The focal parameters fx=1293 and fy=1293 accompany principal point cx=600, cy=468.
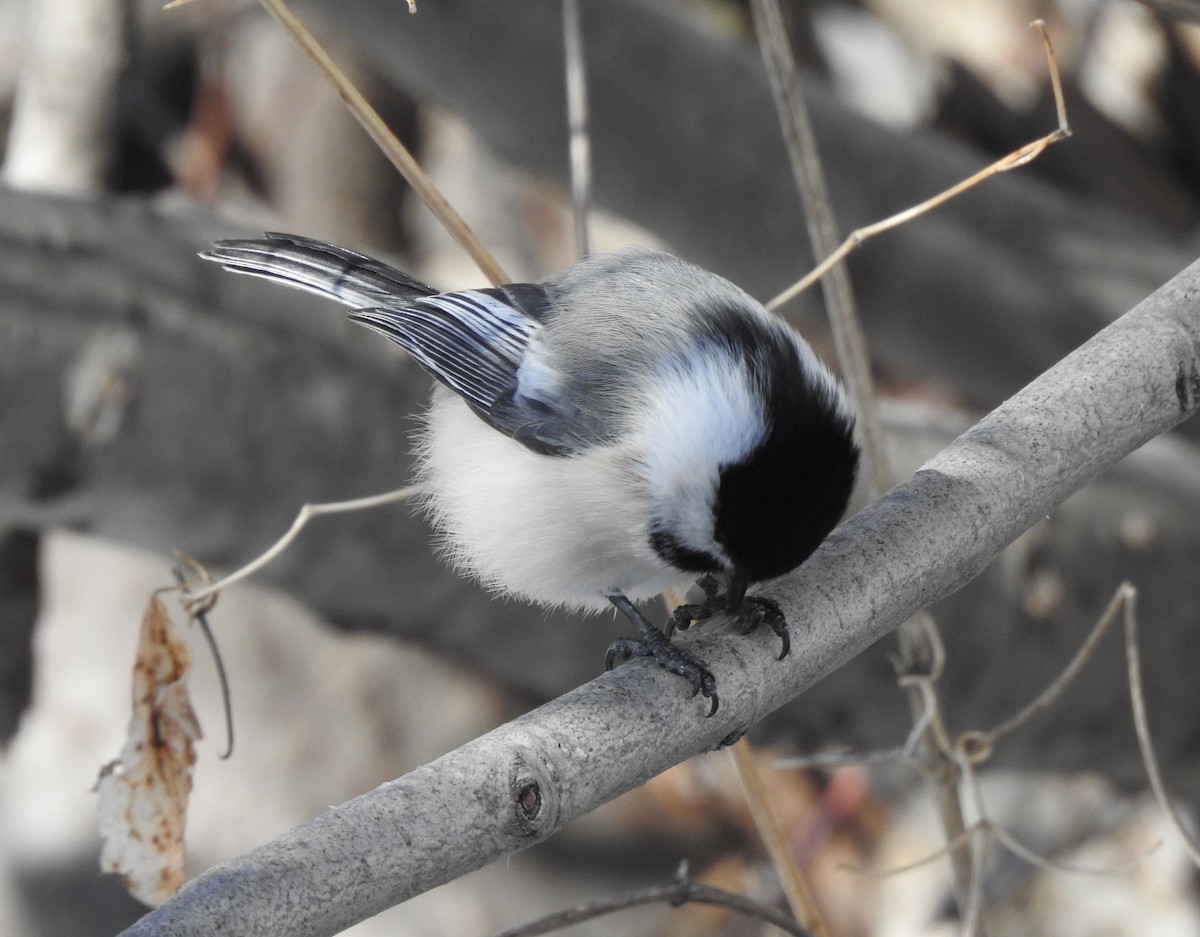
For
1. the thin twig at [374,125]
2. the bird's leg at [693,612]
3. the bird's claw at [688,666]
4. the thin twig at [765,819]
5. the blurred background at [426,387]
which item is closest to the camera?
the bird's claw at [688,666]

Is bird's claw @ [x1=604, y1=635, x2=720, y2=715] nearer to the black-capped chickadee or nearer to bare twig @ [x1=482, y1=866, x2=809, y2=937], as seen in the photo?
the black-capped chickadee

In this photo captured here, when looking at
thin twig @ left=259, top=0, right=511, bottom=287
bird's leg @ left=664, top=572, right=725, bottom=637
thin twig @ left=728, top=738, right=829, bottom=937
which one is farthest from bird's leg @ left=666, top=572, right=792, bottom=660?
thin twig @ left=259, top=0, right=511, bottom=287

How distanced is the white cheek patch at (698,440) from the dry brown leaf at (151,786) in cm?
42

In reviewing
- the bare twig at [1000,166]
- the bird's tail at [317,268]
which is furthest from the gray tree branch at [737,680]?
the bird's tail at [317,268]

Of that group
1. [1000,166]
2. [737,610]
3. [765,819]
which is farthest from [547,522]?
[1000,166]

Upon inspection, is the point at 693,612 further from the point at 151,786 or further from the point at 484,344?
the point at 151,786

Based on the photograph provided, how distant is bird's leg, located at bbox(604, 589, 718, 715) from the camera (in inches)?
33.7

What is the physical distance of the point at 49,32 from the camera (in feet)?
6.97

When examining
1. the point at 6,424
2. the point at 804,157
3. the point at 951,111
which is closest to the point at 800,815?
the point at 951,111

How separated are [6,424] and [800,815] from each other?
204 centimetres

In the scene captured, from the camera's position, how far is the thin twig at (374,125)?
952mm

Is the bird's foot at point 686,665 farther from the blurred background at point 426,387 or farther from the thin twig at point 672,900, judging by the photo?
the blurred background at point 426,387

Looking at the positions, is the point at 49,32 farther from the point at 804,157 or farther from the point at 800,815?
the point at 800,815

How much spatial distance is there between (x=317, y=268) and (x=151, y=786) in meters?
0.53
